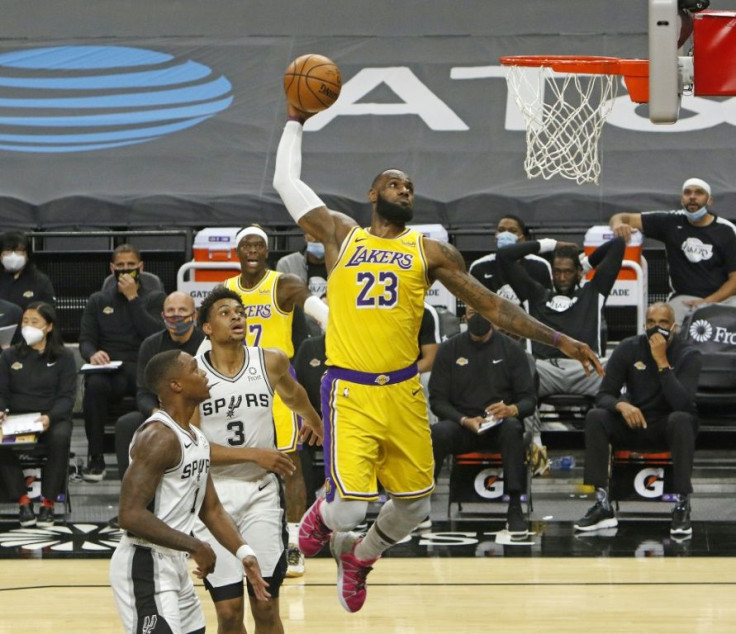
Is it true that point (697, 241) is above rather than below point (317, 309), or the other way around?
above

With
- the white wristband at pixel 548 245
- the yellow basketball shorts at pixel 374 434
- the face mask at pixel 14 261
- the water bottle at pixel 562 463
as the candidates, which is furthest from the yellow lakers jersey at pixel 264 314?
the face mask at pixel 14 261

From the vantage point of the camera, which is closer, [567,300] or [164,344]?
[164,344]

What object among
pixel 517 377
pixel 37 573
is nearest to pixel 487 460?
pixel 517 377

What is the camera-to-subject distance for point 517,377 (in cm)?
1002

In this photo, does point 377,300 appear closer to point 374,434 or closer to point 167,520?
point 374,434

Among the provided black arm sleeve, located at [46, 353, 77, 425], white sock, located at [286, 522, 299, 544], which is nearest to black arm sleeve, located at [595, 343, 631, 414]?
white sock, located at [286, 522, 299, 544]

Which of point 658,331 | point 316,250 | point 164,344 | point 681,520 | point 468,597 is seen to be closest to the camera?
point 468,597

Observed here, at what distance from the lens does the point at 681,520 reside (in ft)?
31.0

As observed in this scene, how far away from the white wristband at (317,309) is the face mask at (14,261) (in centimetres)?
435

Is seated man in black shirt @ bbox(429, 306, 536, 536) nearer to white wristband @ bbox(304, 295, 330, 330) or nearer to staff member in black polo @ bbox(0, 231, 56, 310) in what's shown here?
white wristband @ bbox(304, 295, 330, 330)

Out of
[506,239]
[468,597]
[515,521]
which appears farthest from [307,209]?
[506,239]

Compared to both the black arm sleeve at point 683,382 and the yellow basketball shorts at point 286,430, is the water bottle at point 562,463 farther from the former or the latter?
the yellow basketball shorts at point 286,430

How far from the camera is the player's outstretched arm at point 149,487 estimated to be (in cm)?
509

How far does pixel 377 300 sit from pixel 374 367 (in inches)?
12.5
